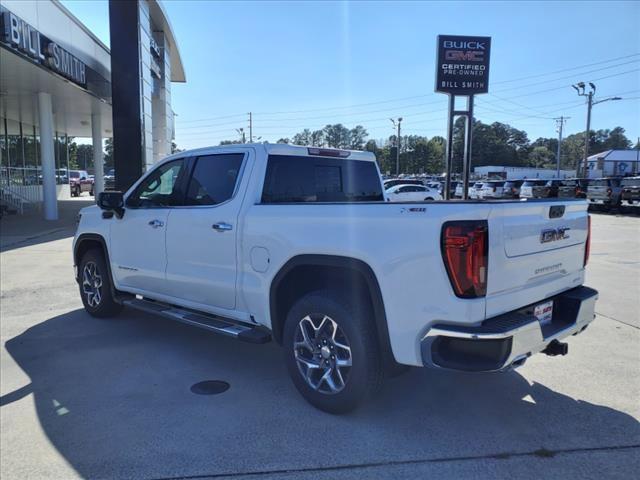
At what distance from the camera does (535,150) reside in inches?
5374

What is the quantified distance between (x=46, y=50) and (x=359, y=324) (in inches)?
596

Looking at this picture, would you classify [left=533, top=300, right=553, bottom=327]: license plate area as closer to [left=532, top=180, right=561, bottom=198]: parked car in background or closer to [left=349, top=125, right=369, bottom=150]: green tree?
[left=532, top=180, right=561, bottom=198]: parked car in background

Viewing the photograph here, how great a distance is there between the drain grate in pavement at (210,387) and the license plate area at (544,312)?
2477 mm

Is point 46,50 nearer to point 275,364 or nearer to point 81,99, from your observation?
point 81,99

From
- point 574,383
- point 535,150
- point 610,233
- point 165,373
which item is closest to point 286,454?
point 165,373

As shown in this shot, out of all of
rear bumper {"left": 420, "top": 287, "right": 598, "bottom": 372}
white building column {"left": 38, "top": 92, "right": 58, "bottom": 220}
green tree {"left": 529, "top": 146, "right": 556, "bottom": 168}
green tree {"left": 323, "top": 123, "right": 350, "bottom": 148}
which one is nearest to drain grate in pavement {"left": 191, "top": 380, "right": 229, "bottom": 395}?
rear bumper {"left": 420, "top": 287, "right": 598, "bottom": 372}

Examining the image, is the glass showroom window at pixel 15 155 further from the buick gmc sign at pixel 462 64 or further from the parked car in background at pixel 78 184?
the buick gmc sign at pixel 462 64

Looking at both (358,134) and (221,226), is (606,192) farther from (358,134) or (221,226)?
(358,134)

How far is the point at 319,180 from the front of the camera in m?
4.86

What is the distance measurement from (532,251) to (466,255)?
0.67 m

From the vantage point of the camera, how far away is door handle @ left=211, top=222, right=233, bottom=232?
429 centimetres

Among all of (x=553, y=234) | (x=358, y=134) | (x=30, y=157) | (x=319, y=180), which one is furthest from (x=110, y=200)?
(x=358, y=134)

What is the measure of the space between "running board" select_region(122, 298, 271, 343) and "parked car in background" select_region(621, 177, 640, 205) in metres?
26.6

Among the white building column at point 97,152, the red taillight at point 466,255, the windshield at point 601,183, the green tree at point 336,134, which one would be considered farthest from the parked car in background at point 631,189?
the green tree at point 336,134
